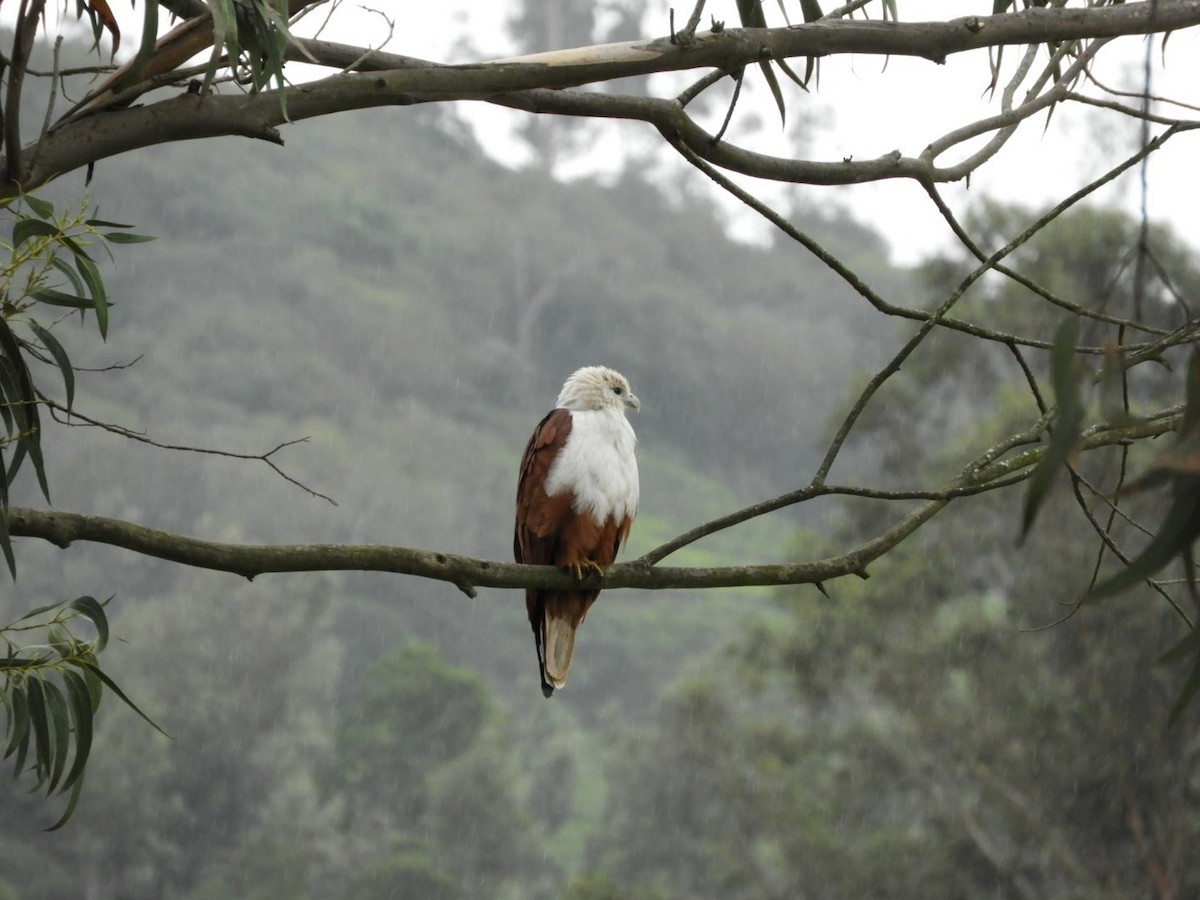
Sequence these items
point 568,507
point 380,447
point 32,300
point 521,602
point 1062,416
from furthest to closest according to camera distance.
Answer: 1. point 380,447
2. point 521,602
3. point 568,507
4. point 32,300
5. point 1062,416

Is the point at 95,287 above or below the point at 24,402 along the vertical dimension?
above

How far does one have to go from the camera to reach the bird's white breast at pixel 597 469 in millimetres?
3176

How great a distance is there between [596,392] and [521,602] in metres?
28.0

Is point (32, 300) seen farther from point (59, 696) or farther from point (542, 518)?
point (542, 518)

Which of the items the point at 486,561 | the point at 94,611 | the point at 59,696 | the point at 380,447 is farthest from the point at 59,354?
the point at 380,447

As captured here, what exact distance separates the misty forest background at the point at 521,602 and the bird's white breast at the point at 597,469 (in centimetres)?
100

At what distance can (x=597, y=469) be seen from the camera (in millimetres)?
3266

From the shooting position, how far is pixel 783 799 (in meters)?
12.3

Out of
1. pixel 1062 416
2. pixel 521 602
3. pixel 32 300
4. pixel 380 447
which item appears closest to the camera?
pixel 1062 416

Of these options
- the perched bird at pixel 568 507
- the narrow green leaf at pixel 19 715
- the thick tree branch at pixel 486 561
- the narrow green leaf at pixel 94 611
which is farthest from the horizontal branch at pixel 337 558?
the perched bird at pixel 568 507

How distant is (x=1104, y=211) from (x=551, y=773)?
15230 mm

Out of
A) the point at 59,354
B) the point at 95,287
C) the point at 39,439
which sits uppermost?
the point at 95,287

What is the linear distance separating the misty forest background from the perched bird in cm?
101

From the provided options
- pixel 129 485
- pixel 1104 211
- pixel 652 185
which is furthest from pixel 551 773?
pixel 652 185
